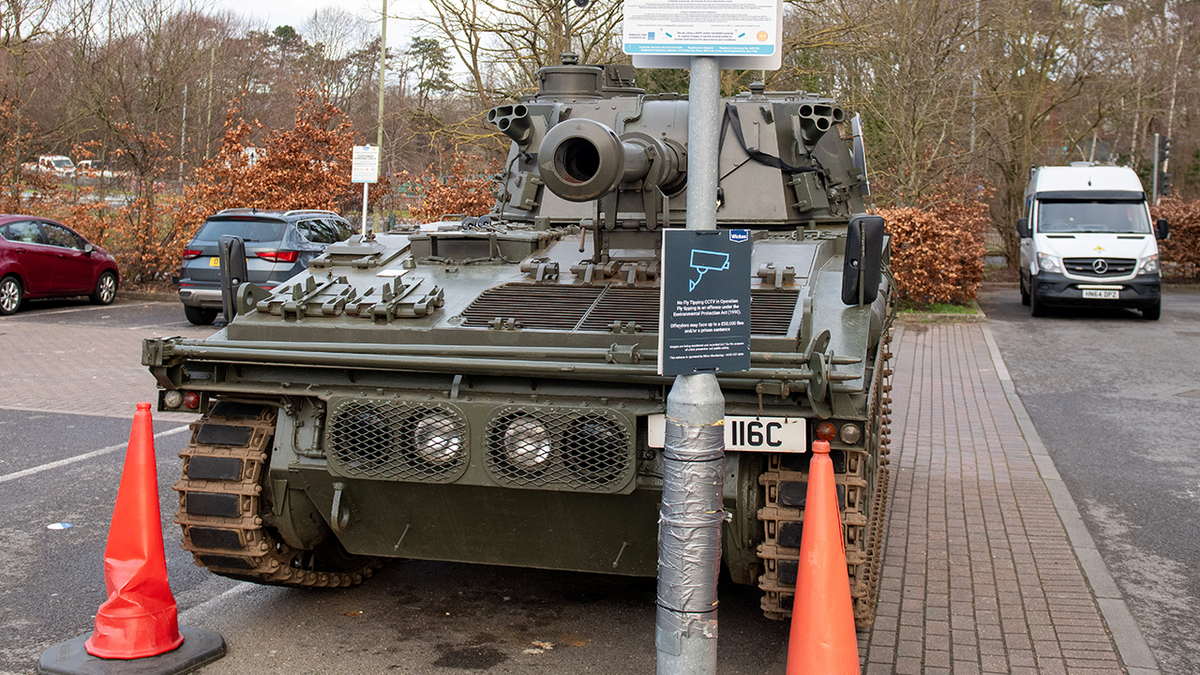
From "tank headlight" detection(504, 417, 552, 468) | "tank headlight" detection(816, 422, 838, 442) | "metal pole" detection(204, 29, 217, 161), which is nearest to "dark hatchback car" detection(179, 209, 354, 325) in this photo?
"tank headlight" detection(504, 417, 552, 468)

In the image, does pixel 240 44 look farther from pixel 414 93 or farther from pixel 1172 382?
pixel 1172 382

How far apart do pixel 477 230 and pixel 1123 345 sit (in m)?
12.5

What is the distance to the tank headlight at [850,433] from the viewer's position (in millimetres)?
4168

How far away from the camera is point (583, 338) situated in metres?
4.52

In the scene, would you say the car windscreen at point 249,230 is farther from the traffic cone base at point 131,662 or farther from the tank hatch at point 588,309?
the traffic cone base at point 131,662

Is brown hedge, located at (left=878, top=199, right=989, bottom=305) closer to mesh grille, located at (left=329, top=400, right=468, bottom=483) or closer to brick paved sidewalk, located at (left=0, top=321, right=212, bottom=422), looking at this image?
brick paved sidewalk, located at (left=0, top=321, right=212, bottom=422)

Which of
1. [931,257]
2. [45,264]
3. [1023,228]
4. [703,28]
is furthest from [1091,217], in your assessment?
[703,28]

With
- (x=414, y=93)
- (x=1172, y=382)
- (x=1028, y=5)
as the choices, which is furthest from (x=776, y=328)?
(x=414, y=93)

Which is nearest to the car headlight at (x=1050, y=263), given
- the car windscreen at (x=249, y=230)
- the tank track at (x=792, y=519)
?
the car windscreen at (x=249, y=230)

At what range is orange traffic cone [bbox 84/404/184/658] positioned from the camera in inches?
179

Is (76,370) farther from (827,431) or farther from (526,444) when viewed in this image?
(827,431)

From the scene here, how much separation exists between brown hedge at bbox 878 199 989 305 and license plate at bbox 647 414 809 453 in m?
14.4

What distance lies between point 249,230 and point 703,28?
13.3 meters

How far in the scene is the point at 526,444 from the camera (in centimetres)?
445
